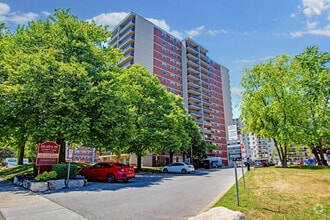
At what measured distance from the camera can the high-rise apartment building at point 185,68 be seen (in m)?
58.8

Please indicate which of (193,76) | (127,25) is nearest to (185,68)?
(193,76)

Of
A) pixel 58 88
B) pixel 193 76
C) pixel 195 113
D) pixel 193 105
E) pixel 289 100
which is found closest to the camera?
pixel 58 88

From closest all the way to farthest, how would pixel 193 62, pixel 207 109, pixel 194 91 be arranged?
pixel 194 91
pixel 193 62
pixel 207 109

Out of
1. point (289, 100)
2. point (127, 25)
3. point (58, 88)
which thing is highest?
point (127, 25)

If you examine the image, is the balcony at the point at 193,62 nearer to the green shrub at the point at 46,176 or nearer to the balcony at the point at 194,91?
the balcony at the point at 194,91

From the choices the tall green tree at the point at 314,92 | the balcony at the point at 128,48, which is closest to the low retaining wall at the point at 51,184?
the tall green tree at the point at 314,92

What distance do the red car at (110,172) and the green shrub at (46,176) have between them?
4.12 meters

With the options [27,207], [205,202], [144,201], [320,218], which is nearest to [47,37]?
[27,207]

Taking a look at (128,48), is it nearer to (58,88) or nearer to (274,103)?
(274,103)

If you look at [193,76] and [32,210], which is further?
A: [193,76]

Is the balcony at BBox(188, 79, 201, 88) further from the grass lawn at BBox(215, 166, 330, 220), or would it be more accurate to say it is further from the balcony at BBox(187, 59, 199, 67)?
the grass lawn at BBox(215, 166, 330, 220)

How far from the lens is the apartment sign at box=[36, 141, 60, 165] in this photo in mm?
14586

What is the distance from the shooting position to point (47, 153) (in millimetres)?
15031

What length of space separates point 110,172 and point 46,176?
4.65 metres
